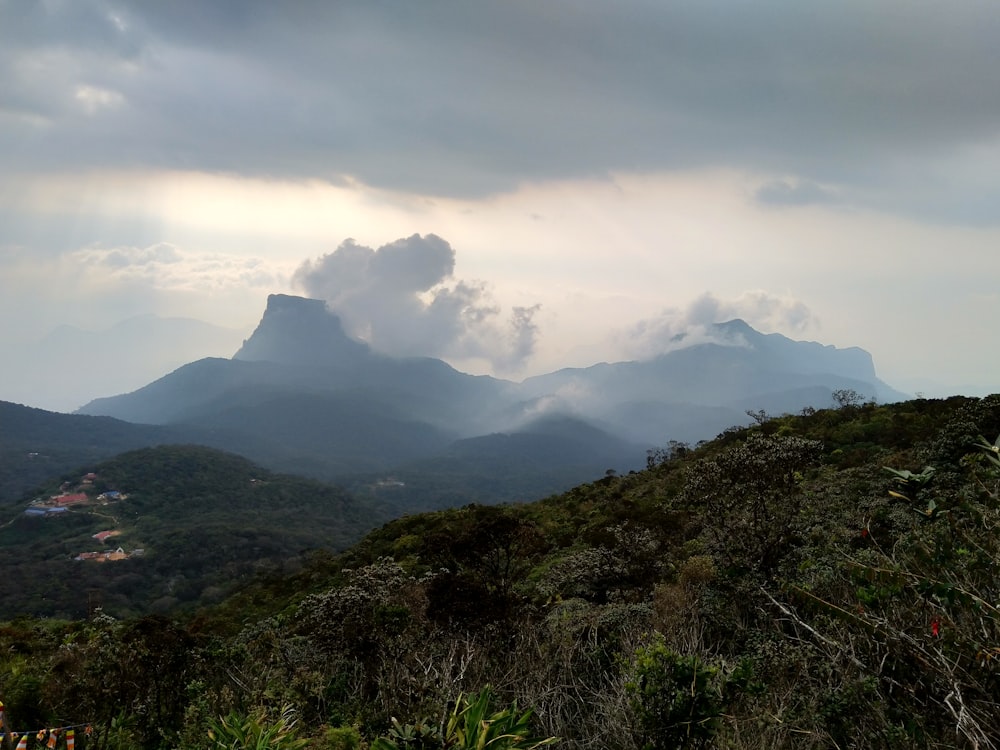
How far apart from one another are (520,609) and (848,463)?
1369 cm

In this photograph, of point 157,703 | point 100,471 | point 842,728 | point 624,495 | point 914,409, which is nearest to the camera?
point 842,728

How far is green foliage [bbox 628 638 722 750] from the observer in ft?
15.0

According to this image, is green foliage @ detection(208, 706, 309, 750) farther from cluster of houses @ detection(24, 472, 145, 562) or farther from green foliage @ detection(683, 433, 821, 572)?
cluster of houses @ detection(24, 472, 145, 562)

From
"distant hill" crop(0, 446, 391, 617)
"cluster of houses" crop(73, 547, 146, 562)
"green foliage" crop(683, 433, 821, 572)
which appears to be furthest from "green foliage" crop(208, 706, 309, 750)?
"cluster of houses" crop(73, 547, 146, 562)

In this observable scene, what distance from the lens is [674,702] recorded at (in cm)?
467

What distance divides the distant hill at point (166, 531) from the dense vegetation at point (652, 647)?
33344mm

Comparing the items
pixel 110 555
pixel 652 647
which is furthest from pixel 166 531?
pixel 652 647

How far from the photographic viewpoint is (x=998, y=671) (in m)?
3.90

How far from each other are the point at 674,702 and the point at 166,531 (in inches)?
3520

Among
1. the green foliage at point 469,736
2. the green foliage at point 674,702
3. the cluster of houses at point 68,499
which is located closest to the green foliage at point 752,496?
the green foliage at point 674,702

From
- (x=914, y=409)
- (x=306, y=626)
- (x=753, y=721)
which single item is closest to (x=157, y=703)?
(x=306, y=626)

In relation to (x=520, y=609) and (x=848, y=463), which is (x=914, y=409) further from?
(x=520, y=609)

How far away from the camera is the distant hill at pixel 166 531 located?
173ft

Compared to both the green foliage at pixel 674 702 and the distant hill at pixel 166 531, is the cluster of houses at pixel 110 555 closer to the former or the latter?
the distant hill at pixel 166 531
